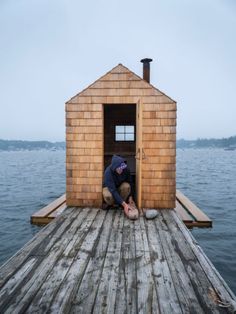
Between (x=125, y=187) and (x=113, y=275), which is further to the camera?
(x=125, y=187)

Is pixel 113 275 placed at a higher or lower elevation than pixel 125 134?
lower

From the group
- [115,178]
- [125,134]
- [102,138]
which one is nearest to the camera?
[115,178]

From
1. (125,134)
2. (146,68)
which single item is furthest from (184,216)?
(146,68)

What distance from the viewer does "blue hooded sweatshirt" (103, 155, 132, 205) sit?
7.26m

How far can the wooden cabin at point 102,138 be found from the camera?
26.9ft

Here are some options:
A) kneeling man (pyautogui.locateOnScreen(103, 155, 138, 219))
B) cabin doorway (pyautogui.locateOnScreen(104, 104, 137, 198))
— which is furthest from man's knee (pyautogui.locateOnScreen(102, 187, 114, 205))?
cabin doorway (pyautogui.locateOnScreen(104, 104, 137, 198))

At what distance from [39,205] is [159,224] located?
40.2ft

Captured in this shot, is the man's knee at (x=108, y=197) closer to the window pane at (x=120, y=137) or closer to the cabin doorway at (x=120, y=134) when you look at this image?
the cabin doorway at (x=120, y=134)

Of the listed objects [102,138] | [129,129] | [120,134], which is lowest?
[102,138]

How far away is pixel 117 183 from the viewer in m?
7.92

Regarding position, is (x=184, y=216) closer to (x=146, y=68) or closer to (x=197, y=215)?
(x=197, y=215)

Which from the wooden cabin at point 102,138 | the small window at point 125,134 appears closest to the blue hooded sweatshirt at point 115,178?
the wooden cabin at point 102,138

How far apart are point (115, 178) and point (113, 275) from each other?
3968 millimetres

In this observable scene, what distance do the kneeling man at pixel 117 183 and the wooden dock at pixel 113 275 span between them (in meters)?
1.43
